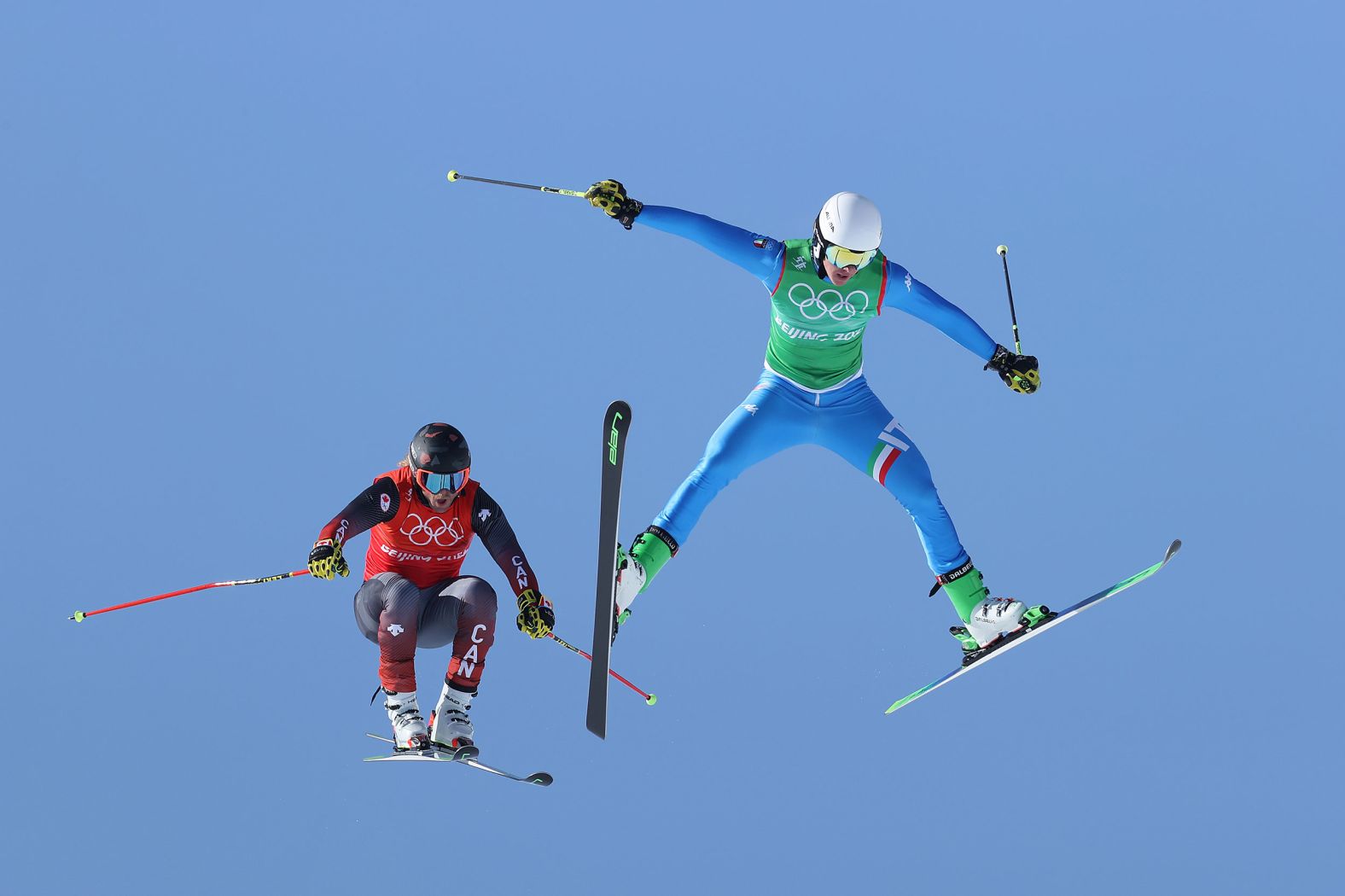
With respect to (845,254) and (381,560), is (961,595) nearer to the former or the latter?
(845,254)

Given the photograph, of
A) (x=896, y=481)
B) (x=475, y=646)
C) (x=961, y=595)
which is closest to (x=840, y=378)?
(x=896, y=481)

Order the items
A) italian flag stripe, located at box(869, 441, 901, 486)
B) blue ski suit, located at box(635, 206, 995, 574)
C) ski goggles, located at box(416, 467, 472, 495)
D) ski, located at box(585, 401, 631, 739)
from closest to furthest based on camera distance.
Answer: ski, located at box(585, 401, 631, 739) < ski goggles, located at box(416, 467, 472, 495) < blue ski suit, located at box(635, 206, 995, 574) < italian flag stripe, located at box(869, 441, 901, 486)

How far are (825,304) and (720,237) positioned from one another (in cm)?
60

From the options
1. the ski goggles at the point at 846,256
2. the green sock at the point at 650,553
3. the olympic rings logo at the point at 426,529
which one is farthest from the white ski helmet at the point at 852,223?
the olympic rings logo at the point at 426,529

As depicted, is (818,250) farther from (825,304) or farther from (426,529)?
(426,529)

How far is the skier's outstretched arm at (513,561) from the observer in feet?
33.9

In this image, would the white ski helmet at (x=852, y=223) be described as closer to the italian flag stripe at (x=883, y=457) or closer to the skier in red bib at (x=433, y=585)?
the italian flag stripe at (x=883, y=457)

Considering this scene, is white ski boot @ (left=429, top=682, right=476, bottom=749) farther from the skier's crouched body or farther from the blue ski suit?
the blue ski suit

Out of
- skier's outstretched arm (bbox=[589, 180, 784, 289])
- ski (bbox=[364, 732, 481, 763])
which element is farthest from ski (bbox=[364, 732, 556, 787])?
skier's outstretched arm (bbox=[589, 180, 784, 289])

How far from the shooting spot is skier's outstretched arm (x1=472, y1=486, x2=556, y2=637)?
1032 cm

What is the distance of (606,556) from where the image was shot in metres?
9.85

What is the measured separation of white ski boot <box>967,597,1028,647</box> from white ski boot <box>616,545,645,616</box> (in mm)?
1704

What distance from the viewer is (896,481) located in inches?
414

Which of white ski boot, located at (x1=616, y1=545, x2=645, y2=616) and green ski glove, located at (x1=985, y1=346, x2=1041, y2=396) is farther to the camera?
green ski glove, located at (x1=985, y1=346, x2=1041, y2=396)
